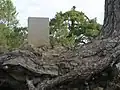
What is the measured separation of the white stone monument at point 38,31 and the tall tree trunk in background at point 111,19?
24.9 inches

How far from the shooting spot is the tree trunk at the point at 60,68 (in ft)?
9.30

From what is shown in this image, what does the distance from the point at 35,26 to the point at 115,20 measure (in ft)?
2.86

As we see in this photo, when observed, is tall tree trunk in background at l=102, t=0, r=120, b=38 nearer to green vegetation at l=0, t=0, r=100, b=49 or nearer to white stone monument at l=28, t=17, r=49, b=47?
white stone monument at l=28, t=17, r=49, b=47

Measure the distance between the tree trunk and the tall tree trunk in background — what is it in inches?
13.2

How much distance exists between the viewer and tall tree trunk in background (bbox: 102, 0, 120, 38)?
3434 mm

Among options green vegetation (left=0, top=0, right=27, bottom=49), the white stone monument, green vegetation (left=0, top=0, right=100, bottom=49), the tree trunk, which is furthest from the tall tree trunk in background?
green vegetation (left=0, top=0, right=27, bottom=49)

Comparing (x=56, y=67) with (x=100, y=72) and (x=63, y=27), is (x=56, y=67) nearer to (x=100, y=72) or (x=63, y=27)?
(x=100, y=72)

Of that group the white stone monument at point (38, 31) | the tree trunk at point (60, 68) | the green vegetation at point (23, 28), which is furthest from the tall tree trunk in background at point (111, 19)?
the green vegetation at point (23, 28)

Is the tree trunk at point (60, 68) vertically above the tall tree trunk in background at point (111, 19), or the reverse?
the tall tree trunk in background at point (111, 19)

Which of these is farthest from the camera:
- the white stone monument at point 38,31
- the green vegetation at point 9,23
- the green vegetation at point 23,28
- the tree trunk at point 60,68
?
the green vegetation at point 9,23

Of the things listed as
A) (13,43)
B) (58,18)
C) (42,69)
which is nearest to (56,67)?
(42,69)

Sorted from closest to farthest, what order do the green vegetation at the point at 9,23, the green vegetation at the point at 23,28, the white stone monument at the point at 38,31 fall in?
the white stone monument at the point at 38,31, the green vegetation at the point at 23,28, the green vegetation at the point at 9,23

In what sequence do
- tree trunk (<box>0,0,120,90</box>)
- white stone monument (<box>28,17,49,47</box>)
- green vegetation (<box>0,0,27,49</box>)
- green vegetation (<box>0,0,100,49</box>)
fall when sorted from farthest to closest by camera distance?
green vegetation (<box>0,0,27,49</box>)
green vegetation (<box>0,0,100,49</box>)
white stone monument (<box>28,17,49,47</box>)
tree trunk (<box>0,0,120,90</box>)

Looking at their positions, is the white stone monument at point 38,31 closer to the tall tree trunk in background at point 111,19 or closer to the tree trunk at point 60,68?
the tree trunk at point 60,68
